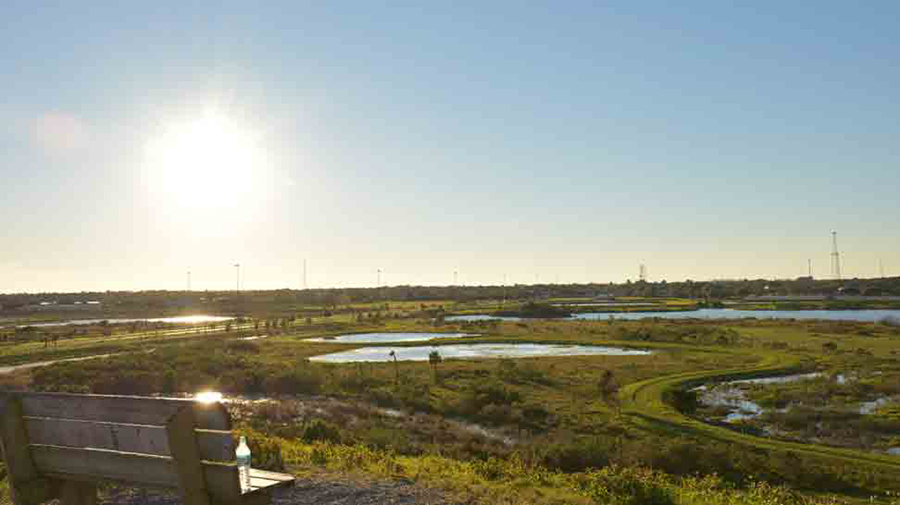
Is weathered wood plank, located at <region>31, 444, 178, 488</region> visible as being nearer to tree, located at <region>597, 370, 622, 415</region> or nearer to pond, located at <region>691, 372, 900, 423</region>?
tree, located at <region>597, 370, 622, 415</region>

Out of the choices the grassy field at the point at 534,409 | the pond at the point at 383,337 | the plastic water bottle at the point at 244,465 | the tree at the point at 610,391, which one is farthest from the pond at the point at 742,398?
the pond at the point at 383,337

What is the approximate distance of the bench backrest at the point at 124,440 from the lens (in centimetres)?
574

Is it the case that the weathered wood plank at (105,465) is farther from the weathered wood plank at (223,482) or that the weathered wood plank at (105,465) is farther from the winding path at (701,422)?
the winding path at (701,422)

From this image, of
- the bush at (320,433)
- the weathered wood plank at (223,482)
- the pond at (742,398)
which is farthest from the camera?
the pond at (742,398)

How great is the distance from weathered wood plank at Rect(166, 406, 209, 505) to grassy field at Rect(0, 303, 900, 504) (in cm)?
671

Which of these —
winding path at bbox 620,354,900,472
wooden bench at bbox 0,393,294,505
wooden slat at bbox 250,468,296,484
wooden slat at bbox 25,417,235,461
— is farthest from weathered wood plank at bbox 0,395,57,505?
winding path at bbox 620,354,900,472

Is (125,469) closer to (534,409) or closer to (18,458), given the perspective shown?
(18,458)

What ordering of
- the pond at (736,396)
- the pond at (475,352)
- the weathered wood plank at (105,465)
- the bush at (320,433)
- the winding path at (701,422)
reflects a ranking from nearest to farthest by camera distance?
the weathered wood plank at (105,465), the bush at (320,433), the winding path at (701,422), the pond at (736,396), the pond at (475,352)

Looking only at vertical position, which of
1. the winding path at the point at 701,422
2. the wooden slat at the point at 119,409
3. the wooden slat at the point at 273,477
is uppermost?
the wooden slat at the point at 119,409

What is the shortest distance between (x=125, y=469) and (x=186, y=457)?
1.19 meters

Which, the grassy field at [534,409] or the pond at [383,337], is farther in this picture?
the pond at [383,337]

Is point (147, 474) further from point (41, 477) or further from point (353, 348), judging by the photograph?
point (353, 348)

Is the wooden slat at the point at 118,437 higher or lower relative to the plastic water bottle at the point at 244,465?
higher

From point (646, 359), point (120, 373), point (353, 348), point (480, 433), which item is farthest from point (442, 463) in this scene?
point (353, 348)
